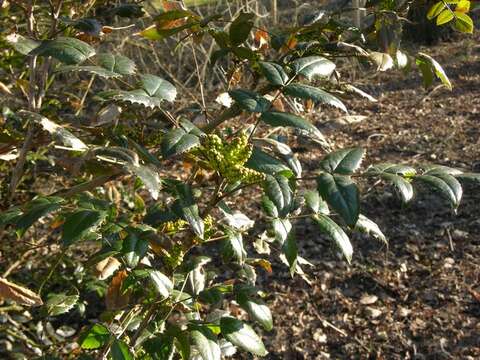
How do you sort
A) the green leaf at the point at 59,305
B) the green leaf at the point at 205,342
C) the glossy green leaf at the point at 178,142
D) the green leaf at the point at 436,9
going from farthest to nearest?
the green leaf at the point at 59,305, the green leaf at the point at 436,9, the green leaf at the point at 205,342, the glossy green leaf at the point at 178,142

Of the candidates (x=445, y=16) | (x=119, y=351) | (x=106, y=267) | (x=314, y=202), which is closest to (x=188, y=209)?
(x=314, y=202)

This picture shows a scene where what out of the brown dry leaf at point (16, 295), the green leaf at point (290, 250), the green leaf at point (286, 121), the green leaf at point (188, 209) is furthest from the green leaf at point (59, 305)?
the green leaf at point (286, 121)

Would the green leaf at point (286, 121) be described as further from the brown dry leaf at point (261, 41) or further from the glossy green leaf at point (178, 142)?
the brown dry leaf at point (261, 41)

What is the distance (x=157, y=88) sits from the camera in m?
1.28

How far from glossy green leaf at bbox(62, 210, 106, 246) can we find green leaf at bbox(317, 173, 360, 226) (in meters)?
0.44

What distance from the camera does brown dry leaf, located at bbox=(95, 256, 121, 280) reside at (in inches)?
65.6

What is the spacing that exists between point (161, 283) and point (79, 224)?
29 cm

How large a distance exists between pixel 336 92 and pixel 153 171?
63 cm

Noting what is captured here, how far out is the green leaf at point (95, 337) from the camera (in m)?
1.52

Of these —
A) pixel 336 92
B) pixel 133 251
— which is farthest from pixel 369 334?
pixel 133 251

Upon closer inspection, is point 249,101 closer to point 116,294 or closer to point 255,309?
point 255,309

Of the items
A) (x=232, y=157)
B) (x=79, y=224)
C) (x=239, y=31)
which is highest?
(x=239, y=31)

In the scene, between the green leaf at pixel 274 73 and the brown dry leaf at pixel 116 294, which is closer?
the green leaf at pixel 274 73

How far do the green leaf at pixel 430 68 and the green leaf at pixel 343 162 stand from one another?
0.31 meters
